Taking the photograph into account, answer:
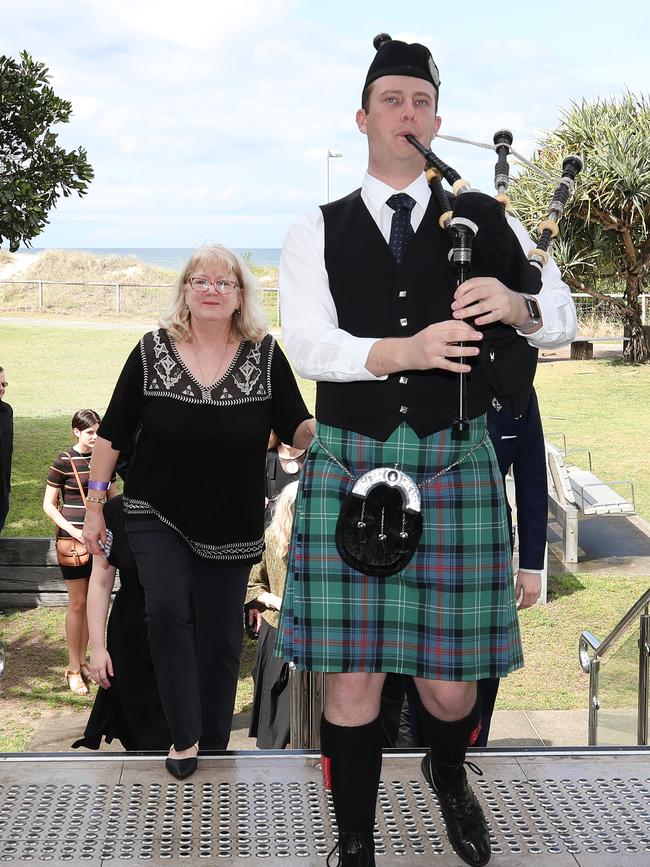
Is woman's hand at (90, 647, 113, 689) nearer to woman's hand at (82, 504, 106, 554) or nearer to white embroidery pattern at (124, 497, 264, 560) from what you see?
woman's hand at (82, 504, 106, 554)

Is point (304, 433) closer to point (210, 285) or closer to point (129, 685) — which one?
point (210, 285)

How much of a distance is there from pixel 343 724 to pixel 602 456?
12394 mm

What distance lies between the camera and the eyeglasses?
2998mm

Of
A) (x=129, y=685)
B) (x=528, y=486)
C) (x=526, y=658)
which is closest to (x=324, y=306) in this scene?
(x=528, y=486)

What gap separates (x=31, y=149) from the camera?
25.1 ft

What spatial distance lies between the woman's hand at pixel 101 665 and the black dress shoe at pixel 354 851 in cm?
123

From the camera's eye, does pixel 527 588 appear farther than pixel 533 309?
Yes

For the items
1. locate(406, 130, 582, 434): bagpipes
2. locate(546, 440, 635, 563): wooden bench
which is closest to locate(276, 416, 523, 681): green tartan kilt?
locate(406, 130, 582, 434): bagpipes

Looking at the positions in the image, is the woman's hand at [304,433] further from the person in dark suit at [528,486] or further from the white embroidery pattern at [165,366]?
the person in dark suit at [528,486]

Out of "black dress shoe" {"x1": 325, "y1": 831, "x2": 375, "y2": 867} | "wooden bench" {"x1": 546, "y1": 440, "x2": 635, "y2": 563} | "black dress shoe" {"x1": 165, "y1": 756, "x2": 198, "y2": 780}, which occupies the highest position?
"black dress shoe" {"x1": 325, "y1": 831, "x2": 375, "y2": 867}

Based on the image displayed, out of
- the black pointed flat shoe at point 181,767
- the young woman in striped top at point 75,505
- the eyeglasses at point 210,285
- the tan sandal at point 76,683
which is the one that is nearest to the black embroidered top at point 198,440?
the eyeglasses at point 210,285

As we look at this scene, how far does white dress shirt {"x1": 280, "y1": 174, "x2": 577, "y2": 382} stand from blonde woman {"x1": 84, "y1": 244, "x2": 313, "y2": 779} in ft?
2.31

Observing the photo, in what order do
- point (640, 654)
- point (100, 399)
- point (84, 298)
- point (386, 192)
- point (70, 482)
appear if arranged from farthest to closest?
point (84, 298)
point (100, 399)
point (70, 482)
point (640, 654)
point (386, 192)

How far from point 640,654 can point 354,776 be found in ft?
5.97
